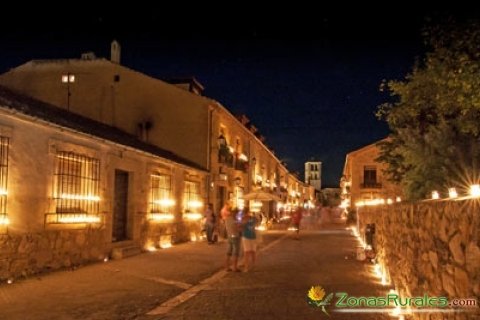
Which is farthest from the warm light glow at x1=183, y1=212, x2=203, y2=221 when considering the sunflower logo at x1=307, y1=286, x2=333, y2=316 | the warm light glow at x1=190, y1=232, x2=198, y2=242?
the sunflower logo at x1=307, y1=286, x2=333, y2=316

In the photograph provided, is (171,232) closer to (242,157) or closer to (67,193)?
(67,193)

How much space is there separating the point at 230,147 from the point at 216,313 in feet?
77.7

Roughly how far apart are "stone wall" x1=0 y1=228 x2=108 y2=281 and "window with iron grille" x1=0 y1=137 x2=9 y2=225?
450 millimetres

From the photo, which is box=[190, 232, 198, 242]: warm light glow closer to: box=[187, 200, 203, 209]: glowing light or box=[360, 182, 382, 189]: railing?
box=[187, 200, 203, 209]: glowing light

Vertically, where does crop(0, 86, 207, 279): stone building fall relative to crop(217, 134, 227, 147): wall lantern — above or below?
below

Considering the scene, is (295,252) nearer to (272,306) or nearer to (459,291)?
(272,306)

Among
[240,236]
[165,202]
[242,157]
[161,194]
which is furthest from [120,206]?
[242,157]

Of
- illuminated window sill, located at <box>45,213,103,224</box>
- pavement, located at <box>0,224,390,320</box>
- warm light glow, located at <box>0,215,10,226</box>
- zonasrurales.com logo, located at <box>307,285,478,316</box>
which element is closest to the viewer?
zonasrurales.com logo, located at <box>307,285,478,316</box>

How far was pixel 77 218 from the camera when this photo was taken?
1396 cm

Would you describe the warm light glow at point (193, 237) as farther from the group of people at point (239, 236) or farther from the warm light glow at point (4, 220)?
the warm light glow at point (4, 220)

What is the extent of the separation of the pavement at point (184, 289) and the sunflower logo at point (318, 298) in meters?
0.14

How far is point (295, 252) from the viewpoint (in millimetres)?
18266

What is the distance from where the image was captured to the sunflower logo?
8.83 m

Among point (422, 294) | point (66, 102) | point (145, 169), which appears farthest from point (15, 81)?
point (422, 294)
